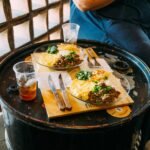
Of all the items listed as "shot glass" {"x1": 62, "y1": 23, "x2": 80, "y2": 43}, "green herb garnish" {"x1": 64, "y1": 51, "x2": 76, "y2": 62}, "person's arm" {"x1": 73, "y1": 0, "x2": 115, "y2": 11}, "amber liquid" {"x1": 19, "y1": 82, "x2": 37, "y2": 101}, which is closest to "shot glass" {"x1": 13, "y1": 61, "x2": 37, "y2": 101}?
"amber liquid" {"x1": 19, "y1": 82, "x2": 37, "y2": 101}

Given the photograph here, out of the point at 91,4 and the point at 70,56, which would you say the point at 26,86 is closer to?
the point at 70,56

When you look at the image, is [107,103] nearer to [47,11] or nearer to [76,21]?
[76,21]

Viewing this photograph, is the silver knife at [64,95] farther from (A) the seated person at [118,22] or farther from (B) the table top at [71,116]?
(A) the seated person at [118,22]

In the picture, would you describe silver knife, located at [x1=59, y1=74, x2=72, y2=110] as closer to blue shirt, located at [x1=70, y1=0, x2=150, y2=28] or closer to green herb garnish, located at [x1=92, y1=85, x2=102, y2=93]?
green herb garnish, located at [x1=92, y1=85, x2=102, y2=93]

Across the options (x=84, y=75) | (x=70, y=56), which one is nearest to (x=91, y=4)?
(x=70, y=56)

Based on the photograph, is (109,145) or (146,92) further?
(146,92)

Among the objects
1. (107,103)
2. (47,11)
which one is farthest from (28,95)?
(47,11)

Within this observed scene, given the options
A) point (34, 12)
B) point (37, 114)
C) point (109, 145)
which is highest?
point (34, 12)
